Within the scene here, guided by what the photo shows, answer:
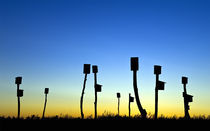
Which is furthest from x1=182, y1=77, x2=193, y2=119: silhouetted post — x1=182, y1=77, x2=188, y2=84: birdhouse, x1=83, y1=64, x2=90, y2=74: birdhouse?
x1=83, y1=64, x2=90, y2=74: birdhouse

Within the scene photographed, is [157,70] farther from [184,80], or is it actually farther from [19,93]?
[19,93]

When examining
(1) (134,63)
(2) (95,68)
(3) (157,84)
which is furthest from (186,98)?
(1) (134,63)

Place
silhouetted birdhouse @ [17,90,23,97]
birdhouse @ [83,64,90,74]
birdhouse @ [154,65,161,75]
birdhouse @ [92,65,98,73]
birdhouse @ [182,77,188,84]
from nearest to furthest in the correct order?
1. birdhouse @ [154,65,161,75]
2. birdhouse @ [182,77,188,84]
3. birdhouse @ [83,64,90,74]
4. birdhouse @ [92,65,98,73]
5. silhouetted birdhouse @ [17,90,23,97]

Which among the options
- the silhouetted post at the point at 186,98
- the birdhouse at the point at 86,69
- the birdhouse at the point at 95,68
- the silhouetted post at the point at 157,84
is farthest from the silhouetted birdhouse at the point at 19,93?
the silhouetted post at the point at 157,84

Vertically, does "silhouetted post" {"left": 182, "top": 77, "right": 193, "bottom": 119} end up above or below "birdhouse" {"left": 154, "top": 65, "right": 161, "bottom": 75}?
below

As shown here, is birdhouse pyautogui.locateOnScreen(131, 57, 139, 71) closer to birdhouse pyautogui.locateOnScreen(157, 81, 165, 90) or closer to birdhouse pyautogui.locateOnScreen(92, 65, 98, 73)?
birdhouse pyautogui.locateOnScreen(157, 81, 165, 90)

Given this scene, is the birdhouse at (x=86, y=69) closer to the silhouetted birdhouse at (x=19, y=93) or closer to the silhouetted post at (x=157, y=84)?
the silhouetted birdhouse at (x=19, y=93)

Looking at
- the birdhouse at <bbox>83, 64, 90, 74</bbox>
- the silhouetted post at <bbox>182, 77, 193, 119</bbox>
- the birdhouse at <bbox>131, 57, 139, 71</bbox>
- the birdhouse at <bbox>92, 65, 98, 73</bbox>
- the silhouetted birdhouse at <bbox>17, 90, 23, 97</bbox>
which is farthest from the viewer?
the silhouetted birdhouse at <bbox>17, 90, 23, 97</bbox>

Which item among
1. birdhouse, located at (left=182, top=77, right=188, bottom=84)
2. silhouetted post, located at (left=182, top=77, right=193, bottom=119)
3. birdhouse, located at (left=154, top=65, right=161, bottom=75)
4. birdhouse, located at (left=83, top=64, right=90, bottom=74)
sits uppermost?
birdhouse, located at (left=83, top=64, right=90, bottom=74)

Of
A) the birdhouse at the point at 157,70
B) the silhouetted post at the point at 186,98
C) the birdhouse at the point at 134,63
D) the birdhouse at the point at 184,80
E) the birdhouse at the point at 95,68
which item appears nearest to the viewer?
the birdhouse at the point at 134,63
